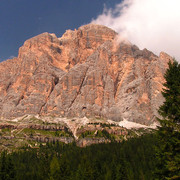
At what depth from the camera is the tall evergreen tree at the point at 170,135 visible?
1988 centimetres

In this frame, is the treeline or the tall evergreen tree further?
the treeline

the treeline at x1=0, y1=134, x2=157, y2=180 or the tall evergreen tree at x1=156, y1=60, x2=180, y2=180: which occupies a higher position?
the tall evergreen tree at x1=156, y1=60, x2=180, y2=180

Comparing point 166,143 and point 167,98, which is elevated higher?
point 167,98

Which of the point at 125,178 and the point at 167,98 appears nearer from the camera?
the point at 167,98

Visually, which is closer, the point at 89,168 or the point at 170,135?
the point at 170,135

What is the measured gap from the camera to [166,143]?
21031 millimetres

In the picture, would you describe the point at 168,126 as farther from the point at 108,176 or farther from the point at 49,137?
the point at 49,137

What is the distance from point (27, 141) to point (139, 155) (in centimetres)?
11017

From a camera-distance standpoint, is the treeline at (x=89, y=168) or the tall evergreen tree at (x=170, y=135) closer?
the tall evergreen tree at (x=170, y=135)

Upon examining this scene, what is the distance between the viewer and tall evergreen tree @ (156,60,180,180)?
19877mm

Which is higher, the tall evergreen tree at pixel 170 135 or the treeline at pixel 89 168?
the tall evergreen tree at pixel 170 135

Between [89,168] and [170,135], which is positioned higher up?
[170,135]

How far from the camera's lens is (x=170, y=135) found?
831 inches

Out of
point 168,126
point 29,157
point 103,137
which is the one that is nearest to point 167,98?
point 168,126
